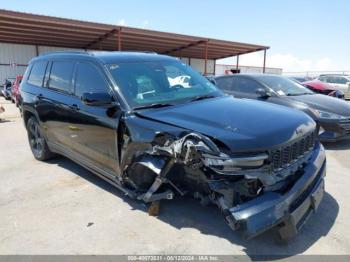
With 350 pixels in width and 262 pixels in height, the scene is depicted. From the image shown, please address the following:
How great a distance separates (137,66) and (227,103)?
1.31 meters

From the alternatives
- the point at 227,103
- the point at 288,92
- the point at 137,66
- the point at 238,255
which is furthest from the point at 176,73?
the point at 288,92

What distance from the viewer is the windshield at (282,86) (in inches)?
298

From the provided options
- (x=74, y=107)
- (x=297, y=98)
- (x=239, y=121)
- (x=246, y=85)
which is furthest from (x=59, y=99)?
(x=297, y=98)

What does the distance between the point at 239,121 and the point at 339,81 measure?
19045 millimetres

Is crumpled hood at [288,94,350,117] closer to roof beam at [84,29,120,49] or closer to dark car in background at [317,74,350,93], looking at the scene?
dark car in background at [317,74,350,93]

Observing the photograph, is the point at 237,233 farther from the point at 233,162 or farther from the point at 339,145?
the point at 339,145

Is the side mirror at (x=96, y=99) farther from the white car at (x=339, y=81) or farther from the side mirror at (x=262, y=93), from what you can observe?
the white car at (x=339, y=81)

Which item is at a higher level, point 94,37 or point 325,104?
point 94,37

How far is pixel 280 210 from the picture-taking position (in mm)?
2707

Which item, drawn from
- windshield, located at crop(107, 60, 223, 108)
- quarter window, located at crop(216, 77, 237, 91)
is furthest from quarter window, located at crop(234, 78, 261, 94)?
windshield, located at crop(107, 60, 223, 108)

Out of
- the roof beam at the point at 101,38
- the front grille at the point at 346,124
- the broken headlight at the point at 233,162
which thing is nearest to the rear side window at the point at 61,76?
the broken headlight at the point at 233,162

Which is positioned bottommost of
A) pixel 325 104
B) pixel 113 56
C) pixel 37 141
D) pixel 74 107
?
pixel 37 141

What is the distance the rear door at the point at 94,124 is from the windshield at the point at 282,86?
4.73 meters

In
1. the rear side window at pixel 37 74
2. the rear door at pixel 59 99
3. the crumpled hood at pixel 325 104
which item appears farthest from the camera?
the crumpled hood at pixel 325 104
